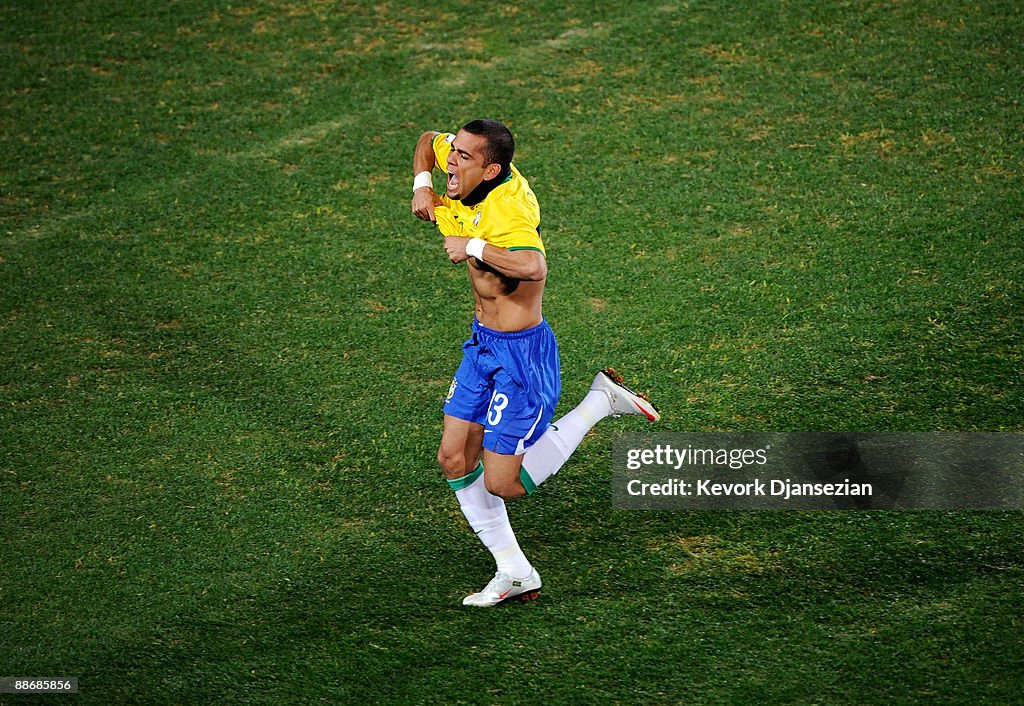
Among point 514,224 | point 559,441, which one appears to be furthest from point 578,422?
point 514,224

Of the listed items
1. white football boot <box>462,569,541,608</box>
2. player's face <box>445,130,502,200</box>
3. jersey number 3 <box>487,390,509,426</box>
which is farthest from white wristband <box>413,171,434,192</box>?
white football boot <box>462,569,541,608</box>

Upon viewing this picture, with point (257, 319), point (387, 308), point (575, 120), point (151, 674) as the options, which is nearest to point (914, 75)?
point (575, 120)

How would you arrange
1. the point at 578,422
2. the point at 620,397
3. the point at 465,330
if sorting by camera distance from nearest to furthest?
the point at 578,422
the point at 620,397
the point at 465,330

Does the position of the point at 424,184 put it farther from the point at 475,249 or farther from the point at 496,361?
the point at 496,361

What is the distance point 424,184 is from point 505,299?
2.96 feet

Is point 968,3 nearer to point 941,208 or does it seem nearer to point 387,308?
point 941,208

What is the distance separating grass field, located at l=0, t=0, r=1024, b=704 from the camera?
5984mm

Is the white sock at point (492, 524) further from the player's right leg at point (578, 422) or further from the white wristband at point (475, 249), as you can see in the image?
the white wristband at point (475, 249)

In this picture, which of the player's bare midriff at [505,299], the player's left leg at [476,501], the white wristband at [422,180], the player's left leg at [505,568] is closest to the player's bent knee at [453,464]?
the player's left leg at [476,501]

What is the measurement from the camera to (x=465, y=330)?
27.1 feet

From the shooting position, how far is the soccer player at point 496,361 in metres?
5.93

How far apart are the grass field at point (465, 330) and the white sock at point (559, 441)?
439 millimetres

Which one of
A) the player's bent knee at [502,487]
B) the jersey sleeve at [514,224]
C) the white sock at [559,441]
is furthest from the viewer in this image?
the white sock at [559,441]

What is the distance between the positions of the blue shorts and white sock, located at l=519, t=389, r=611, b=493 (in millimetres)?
226
